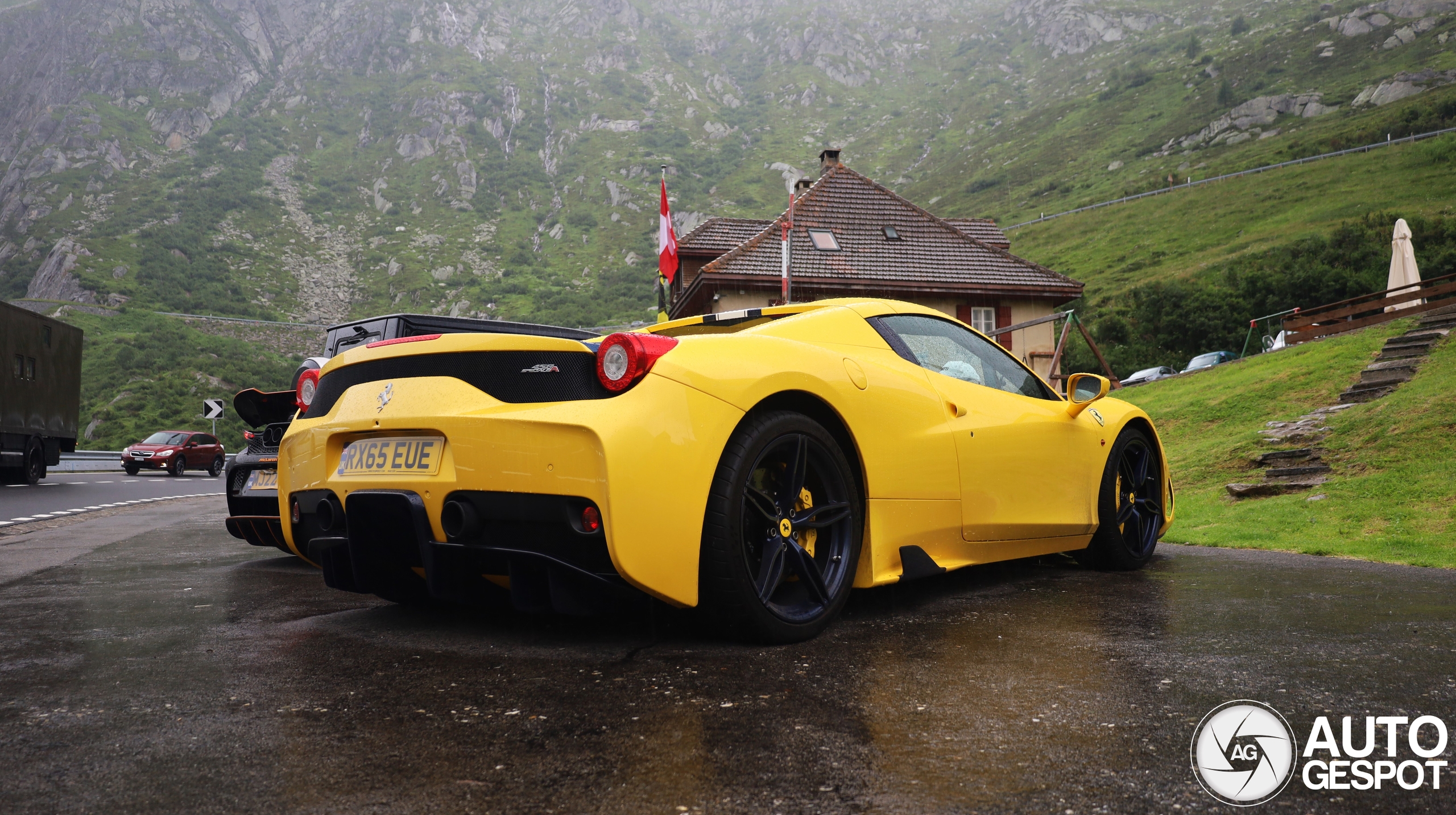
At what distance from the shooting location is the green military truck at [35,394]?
56.1 feet

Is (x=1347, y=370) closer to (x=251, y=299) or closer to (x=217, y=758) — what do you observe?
(x=217, y=758)

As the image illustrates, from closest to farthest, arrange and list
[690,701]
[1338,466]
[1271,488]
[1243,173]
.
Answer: [690,701], [1271,488], [1338,466], [1243,173]

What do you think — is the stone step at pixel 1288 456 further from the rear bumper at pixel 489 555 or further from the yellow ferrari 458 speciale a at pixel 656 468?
the rear bumper at pixel 489 555

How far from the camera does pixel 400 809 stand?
68.2 inches

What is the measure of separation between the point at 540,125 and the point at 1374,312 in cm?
13571

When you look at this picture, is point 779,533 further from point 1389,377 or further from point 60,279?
point 60,279

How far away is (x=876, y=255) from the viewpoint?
1060 inches

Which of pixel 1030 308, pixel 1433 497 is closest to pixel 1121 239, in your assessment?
pixel 1030 308

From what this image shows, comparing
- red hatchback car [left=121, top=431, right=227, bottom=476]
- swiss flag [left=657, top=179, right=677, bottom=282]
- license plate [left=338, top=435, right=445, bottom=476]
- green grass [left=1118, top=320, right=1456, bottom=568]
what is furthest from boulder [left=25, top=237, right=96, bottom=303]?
license plate [left=338, top=435, right=445, bottom=476]

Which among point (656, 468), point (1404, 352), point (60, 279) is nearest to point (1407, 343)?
point (1404, 352)

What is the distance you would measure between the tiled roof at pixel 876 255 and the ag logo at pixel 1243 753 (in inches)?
902

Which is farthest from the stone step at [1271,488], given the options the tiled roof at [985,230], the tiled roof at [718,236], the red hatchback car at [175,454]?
the red hatchback car at [175,454]

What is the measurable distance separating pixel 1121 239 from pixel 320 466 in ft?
266

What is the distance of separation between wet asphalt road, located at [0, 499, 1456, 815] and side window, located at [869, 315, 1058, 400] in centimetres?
104
